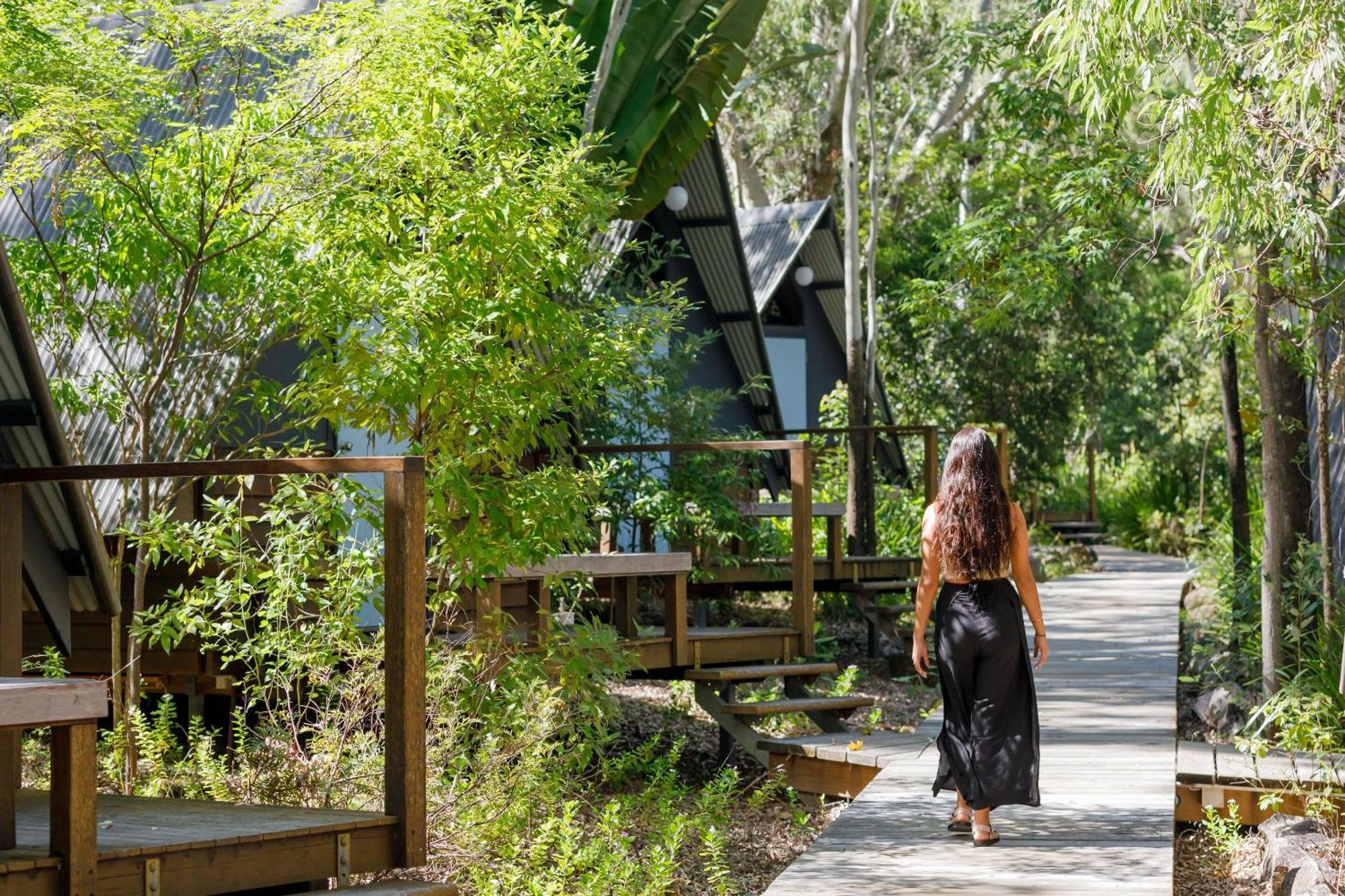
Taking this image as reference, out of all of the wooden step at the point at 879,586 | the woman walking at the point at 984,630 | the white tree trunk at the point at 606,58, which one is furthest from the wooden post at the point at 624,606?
the wooden step at the point at 879,586

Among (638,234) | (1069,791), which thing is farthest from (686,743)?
(638,234)

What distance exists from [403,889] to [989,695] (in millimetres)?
2507

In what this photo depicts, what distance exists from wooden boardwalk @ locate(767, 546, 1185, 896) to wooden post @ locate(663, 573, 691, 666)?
1.61 metres

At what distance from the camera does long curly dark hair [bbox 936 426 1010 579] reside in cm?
630

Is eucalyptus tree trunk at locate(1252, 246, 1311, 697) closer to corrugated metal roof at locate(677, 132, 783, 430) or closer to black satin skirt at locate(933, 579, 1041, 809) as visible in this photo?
black satin skirt at locate(933, 579, 1041, 809)

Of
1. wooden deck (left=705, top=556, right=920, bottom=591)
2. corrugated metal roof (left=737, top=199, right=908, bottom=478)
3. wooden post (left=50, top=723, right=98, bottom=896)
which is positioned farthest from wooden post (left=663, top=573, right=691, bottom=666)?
corrugated metal roof (left=737, top=199, right=908, bottom=478)

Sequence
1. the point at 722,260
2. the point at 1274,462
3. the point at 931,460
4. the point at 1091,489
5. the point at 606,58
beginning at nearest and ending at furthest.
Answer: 1. the point at 1274,462
2. the point at 606,58
3. the point at 931,460
4. the point at 722,260
5. the point at 1091,489

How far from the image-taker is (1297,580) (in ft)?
31.7

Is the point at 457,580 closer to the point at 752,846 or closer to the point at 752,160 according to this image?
the point at 752,846

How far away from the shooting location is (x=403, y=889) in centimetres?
514

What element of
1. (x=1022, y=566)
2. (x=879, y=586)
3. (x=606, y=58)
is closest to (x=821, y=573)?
(x=879, y=586)

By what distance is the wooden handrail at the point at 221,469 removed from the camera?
5078 millimetres

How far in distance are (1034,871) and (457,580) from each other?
2.84 m

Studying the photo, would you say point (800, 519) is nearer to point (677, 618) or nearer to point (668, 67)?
point (677, 618)
